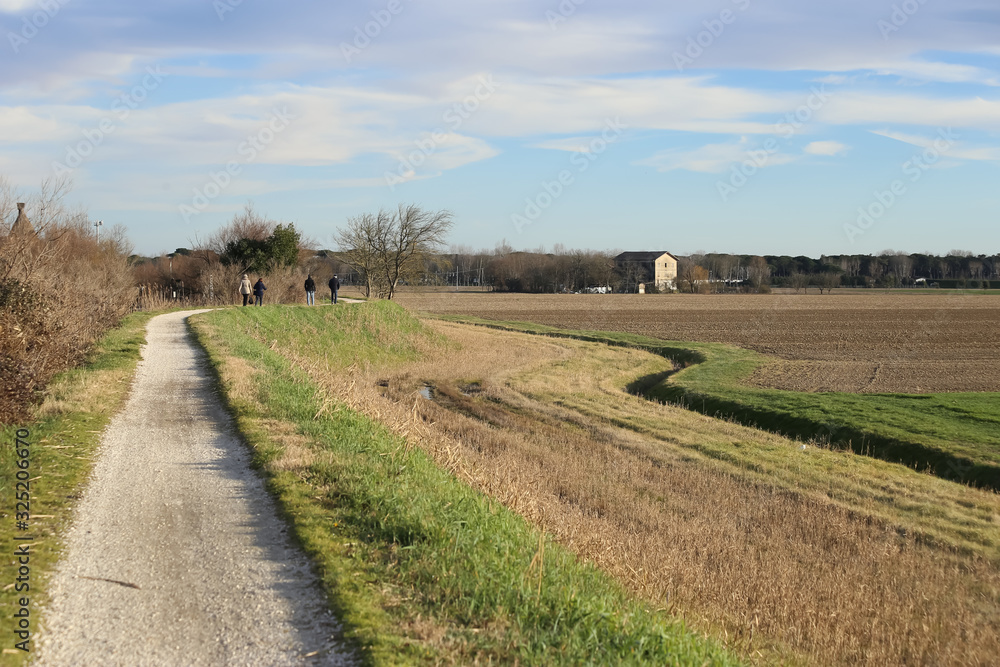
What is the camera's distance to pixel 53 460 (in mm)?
8961

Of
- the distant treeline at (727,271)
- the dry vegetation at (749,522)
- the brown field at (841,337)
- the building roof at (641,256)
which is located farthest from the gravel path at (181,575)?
the building roof at (641,256)

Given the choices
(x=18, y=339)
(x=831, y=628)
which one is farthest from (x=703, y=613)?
(x=18, y=339)

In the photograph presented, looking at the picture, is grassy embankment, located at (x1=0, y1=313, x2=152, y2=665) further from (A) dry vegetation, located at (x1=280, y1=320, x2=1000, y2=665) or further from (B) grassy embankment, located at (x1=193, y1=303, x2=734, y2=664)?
(A) dry vegetation, located at (x1=280, y1=320, x2=1000, y2=665)

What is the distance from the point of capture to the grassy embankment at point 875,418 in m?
16.4

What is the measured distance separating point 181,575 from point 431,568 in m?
1.98

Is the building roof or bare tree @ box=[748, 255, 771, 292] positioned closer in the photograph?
bare tree @ box=[748, 255, 771, 292]

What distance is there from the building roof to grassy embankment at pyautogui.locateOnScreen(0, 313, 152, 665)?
148557mm

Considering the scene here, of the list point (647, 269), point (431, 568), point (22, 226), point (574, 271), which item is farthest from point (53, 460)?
point (647, 269)

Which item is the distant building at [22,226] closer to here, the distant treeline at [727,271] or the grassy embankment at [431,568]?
the grassy embankment at [431,568]

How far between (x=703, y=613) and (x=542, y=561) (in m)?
2.03

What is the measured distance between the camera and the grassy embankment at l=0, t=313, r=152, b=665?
5730 mm

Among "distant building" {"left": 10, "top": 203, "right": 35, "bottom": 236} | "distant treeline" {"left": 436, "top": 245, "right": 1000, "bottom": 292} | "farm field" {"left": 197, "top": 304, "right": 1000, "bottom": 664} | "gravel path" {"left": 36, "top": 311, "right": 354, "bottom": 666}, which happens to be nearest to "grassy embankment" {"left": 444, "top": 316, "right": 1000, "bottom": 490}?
"farm field" {"left": 197, "top": 304, "right": 1000, "bottom": 664}

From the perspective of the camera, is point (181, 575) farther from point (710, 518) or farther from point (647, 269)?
point (647, 269)

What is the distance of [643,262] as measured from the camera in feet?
517
